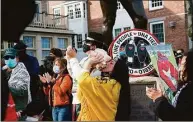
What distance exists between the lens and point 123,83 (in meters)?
3.98

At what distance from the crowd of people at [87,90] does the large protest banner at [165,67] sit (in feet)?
0.25

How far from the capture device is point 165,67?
3.62 m

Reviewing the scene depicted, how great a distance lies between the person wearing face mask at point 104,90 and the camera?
387 cm

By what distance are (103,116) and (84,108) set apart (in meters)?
0.22

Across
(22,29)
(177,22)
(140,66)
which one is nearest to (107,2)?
(140,66)

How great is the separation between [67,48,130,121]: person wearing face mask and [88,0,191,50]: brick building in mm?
20532

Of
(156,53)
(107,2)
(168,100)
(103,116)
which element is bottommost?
(103,116)

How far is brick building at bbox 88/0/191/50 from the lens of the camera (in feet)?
83.1

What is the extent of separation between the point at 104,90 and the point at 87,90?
164mm

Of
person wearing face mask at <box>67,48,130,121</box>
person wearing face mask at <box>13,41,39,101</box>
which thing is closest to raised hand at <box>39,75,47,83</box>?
person wearing face mask at <box>13,41,39,101</box>

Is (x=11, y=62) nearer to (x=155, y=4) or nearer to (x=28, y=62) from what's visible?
(x=28, y=62)

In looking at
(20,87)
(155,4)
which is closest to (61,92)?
(20,87)

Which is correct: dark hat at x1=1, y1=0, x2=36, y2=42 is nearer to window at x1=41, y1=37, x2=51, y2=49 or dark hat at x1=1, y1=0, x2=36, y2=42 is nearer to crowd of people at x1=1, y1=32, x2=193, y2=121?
crowd of people at x1=1, y1=32, x2=193, y2=121

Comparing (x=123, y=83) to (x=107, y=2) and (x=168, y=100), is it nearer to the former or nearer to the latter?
(x=168, y=100)
